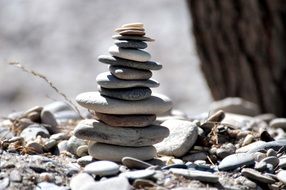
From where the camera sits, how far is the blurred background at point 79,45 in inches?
360

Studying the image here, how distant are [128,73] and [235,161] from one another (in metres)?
0.51

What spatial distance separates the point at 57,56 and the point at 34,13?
127 cm

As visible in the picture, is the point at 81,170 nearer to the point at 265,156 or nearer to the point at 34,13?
the point at 265,156

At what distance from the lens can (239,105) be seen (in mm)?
4738

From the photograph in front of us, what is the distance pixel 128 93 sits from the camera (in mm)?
2775

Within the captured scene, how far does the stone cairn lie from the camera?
277cm

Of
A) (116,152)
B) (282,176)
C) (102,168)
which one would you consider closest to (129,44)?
(116,152)

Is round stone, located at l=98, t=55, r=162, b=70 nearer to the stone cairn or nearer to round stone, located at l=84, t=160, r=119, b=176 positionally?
the stone cairn

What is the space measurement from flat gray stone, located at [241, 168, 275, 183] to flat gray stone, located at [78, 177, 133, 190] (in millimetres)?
447

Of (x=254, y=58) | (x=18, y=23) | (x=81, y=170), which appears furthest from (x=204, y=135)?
(x=18, y=23)

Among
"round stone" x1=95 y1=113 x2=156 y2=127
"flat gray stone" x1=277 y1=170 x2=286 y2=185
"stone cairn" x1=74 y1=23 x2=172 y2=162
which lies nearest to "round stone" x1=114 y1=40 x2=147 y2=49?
"stone cairn" x1=74 y1=23 x2=172 y2=162

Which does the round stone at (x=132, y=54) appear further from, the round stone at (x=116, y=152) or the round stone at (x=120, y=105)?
the round stone at (x=116, y=152)

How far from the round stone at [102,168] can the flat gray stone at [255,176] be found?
1.48 feet

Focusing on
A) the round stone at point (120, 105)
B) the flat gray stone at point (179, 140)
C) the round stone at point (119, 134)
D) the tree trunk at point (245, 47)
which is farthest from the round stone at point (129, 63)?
the tree trunk at point (245, 47)
